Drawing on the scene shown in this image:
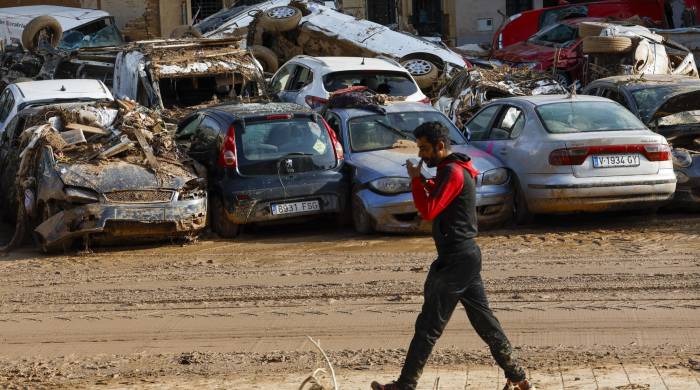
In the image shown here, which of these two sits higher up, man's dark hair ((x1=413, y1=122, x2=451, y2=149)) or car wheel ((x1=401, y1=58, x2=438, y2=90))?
man's dark hair ((x1=413, y1=122, x2=451, y2=149))

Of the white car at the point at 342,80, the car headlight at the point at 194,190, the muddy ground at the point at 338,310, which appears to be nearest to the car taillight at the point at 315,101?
the white car at the point at 342,80

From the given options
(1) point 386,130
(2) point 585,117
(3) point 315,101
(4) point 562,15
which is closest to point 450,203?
(2) point 585,117

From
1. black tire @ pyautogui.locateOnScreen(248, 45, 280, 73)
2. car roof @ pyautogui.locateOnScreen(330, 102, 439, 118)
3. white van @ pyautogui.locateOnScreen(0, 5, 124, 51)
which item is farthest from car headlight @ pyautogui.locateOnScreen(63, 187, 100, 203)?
white van @ pyautogui.locateOnScreen(0, 5, 124, 51)

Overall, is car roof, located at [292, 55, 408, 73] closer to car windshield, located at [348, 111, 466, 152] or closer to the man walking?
car windshield, located at [348, 111, 466, 152]

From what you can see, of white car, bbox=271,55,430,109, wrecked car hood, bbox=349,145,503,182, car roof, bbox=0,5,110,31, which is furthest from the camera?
car roof, bbox=0,5,110,31

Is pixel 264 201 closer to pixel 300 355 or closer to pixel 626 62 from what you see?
pixel 300 355

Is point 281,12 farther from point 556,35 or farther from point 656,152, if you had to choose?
point 656,152

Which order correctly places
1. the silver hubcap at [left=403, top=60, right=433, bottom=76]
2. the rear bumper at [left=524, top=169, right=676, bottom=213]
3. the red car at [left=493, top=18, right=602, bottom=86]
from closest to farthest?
the rear bumper at [left=524, top=169, right=676, bottom=213] → the silver hubcap at [left=403, top=60, right=433, bottom=76] → the red car at [left=493, top=18, right=602, bottom=86]

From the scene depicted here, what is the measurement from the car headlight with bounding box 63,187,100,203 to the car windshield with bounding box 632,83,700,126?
6541 millimetres

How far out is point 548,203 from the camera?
13.0 metres

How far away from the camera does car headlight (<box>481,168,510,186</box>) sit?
43.2 feet

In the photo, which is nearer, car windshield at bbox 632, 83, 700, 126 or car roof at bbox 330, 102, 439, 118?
car roof at bbox 330, 102, 439, 118

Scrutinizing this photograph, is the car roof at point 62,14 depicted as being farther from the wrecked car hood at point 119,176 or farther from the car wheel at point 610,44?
the wrecked car hood at point 119,176

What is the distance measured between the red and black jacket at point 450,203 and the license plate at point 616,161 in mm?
6119
